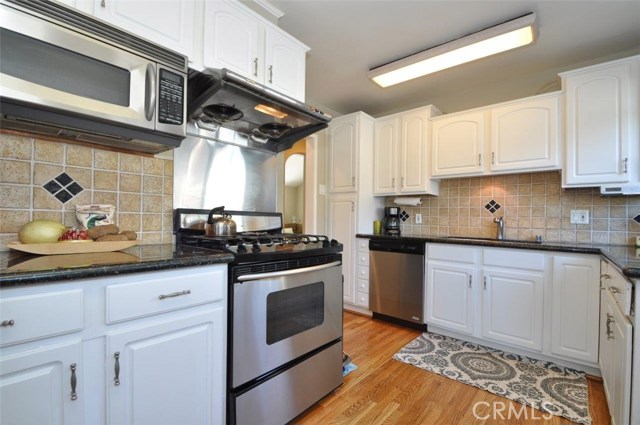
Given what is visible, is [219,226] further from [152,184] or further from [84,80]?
[84,80]

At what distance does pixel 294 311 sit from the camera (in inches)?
59.8

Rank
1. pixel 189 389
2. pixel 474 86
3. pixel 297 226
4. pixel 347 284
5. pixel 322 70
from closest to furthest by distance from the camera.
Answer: pixel 189 389, pixel 322 70, pixel 474 86, pixel 347 284, pixel 297 226

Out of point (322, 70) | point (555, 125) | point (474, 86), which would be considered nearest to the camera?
point (555, 125)

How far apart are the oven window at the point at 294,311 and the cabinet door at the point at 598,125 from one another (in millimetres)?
2166

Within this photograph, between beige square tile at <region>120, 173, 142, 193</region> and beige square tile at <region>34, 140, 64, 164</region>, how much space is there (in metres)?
0.26

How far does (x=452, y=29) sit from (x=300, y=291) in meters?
2.14

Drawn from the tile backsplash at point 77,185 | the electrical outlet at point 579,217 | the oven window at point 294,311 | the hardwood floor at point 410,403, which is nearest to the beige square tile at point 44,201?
the tile backsplash at point 77,185

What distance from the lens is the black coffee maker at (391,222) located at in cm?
332

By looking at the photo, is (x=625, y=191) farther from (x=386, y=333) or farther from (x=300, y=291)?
(x=300, y=291)

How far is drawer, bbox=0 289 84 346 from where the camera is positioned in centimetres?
79

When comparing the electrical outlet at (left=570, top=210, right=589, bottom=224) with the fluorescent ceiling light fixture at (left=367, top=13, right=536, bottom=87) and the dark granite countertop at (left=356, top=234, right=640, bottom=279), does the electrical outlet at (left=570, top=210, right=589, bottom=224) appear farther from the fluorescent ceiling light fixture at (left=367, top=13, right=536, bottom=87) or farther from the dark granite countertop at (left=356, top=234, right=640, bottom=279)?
the fluorescent ceiling light fixture at (left=367, top=13, right=536, bottom=87)

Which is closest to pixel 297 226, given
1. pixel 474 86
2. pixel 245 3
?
pixel 474 86

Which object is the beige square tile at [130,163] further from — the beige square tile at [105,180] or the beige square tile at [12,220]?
the beige square tile at [12,220]

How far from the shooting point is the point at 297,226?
18.6ft
